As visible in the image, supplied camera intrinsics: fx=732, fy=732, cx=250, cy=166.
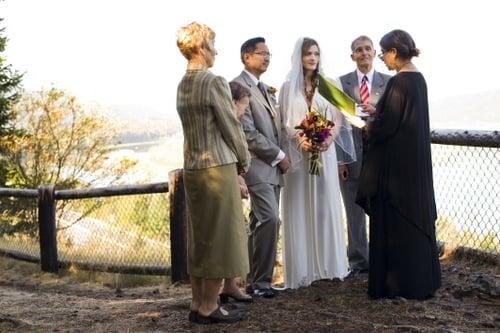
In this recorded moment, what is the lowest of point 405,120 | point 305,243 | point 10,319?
point 10,319

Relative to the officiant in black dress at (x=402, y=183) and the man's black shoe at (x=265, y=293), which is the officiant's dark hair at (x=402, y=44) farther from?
the man's black shoe at (x=265, y=293)

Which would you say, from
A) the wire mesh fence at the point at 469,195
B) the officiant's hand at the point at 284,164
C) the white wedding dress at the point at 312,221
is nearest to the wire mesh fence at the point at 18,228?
the white wedding dress at the point at 312,221

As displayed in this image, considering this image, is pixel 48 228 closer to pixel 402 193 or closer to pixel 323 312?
pixel 323 312

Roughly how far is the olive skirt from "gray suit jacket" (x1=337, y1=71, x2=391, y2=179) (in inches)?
72.7

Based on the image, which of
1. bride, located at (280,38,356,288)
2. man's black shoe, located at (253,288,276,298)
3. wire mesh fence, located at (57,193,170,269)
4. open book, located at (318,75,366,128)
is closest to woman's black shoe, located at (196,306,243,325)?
man's black shoe, located at (253,288,276,298)

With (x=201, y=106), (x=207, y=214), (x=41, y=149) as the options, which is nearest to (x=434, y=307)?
(x=207, y=214)

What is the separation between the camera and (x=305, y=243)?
655 cm

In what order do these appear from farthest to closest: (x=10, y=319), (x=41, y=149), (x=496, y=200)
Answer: (x=41, y=149)
(x=496, y=200)
(x=10, y=319)

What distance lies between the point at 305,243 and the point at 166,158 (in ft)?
74.4

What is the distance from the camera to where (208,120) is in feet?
16.8

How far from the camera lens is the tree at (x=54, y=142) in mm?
19156

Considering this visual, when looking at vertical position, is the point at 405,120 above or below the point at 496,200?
above

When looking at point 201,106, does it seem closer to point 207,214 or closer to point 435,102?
point 207,214

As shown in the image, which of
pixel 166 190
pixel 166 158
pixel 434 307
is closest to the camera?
pixel 434 307
